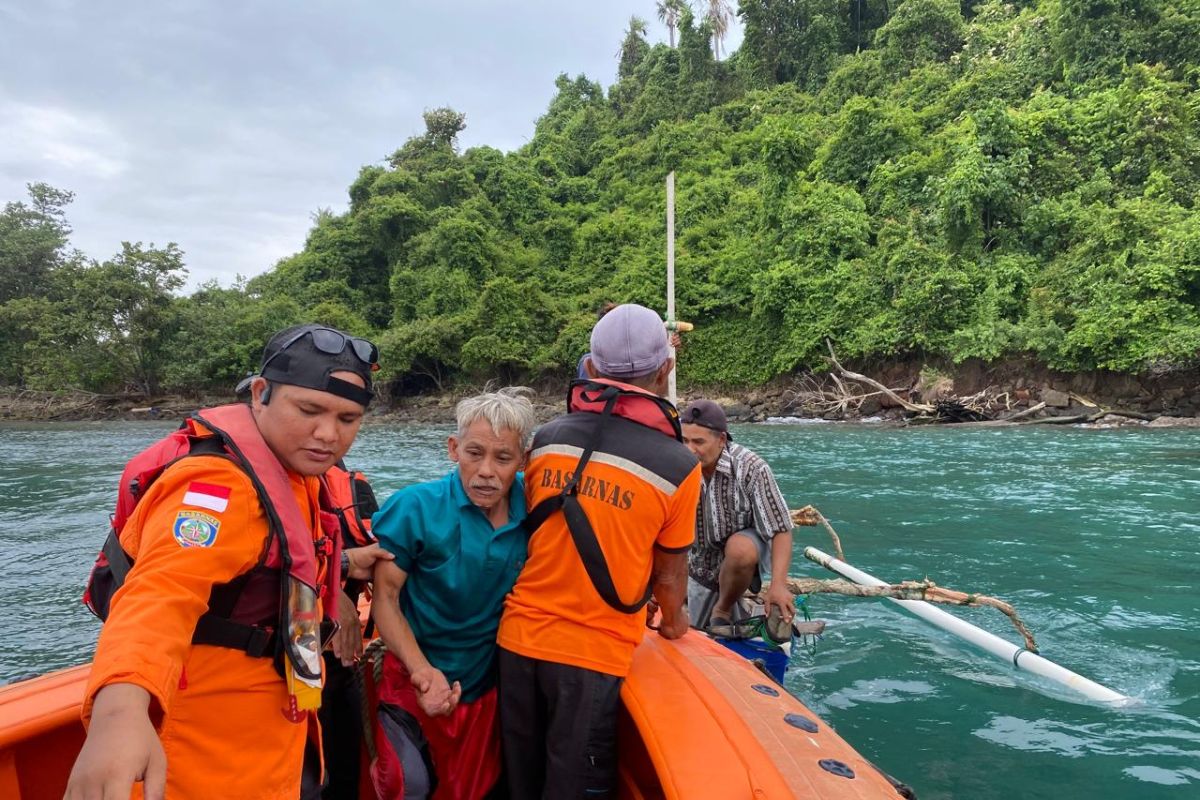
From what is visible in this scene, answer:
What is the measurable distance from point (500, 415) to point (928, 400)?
21.7 meters

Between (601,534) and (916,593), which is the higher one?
(601,534)

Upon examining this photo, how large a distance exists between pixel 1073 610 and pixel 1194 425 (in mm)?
14795

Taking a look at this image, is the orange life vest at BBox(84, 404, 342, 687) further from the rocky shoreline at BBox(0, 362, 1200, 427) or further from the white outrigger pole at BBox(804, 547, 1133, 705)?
the rocky shoreline at BBox(0, 362, 1200, 427)

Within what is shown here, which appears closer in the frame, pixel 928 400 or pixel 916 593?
pixel 916 593

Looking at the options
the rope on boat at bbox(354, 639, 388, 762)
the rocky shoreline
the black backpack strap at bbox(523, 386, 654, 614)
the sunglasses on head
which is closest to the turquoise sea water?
the black backpack strap at bbox(523, 386, 654, 614)

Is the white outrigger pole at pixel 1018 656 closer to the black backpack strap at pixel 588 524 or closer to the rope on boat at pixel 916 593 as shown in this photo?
the rope on boat at pixel 916 593

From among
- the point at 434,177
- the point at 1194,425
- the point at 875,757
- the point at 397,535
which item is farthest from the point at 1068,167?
the point at 434,177

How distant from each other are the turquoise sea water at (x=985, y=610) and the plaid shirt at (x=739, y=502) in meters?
1.19

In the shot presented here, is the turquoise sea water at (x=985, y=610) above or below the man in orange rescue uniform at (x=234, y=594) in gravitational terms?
below

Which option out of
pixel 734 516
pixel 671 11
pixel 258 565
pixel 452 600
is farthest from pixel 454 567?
pixel 671 11

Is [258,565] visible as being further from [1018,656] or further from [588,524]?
[1018,656]

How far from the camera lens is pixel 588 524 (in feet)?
5.50

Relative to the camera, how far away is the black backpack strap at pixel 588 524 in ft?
5.50

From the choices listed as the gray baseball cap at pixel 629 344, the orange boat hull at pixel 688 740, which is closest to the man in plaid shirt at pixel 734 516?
the orange boat hull at pixel 688 740
